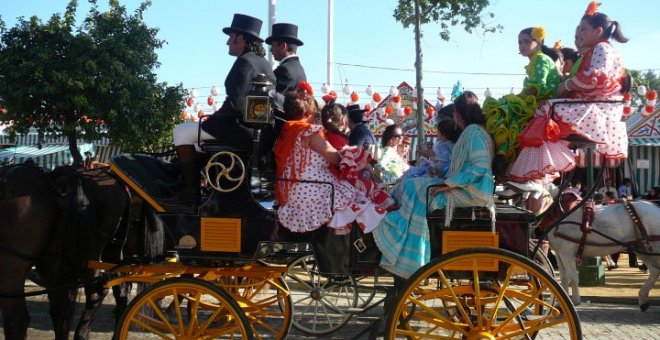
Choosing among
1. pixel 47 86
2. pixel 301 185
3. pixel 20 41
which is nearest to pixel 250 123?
pixel 301 185

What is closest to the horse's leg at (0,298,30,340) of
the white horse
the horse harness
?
the white horse

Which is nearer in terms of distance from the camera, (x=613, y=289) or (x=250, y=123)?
(x=250, y=123)

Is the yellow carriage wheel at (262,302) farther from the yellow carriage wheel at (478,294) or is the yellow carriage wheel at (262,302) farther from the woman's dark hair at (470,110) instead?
the woman's dark hair at (470,110)

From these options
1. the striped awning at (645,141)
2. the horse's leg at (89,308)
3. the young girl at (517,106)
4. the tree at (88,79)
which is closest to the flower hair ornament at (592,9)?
the young girl at (517,106)

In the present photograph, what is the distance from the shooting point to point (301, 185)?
443cm

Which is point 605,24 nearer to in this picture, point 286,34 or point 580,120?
point 580,120

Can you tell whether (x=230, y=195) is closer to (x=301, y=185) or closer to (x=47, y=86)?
(x=301, y=185)

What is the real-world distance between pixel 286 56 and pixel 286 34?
0.59 ft

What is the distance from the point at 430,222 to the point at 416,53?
708 centimetres

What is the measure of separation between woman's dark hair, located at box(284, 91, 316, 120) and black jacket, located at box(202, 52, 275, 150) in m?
0.30

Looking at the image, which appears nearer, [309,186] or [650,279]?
[309,186]

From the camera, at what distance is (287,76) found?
530cm

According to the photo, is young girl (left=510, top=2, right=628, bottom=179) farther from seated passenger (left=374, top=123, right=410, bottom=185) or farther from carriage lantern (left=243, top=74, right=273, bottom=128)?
seated passenger (left=374, top=123, right=410, bottom=185)

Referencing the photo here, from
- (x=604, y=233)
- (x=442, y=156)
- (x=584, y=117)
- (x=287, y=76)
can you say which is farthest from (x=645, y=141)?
(x=287, y=76)
